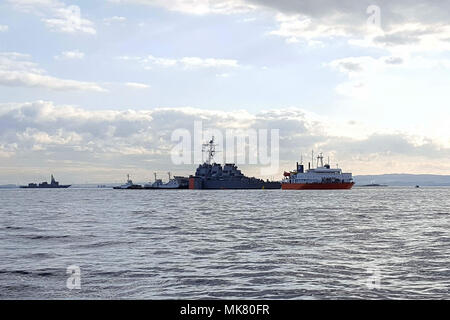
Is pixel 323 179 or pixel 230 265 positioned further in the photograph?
pixel 323 179

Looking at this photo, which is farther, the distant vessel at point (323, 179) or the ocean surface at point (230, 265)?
the distant vessel at point (323, 179)

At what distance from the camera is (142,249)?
77.9 ft

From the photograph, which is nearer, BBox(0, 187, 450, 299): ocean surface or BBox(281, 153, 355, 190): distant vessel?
BBox(0, 187, 450, 299): ocean surface

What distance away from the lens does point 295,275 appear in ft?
53.9

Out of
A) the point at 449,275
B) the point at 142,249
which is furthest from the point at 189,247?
the point at 449,275

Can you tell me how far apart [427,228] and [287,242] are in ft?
45.9

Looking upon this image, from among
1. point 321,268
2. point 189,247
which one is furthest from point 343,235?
point 321,268

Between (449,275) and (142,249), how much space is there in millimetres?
14220
